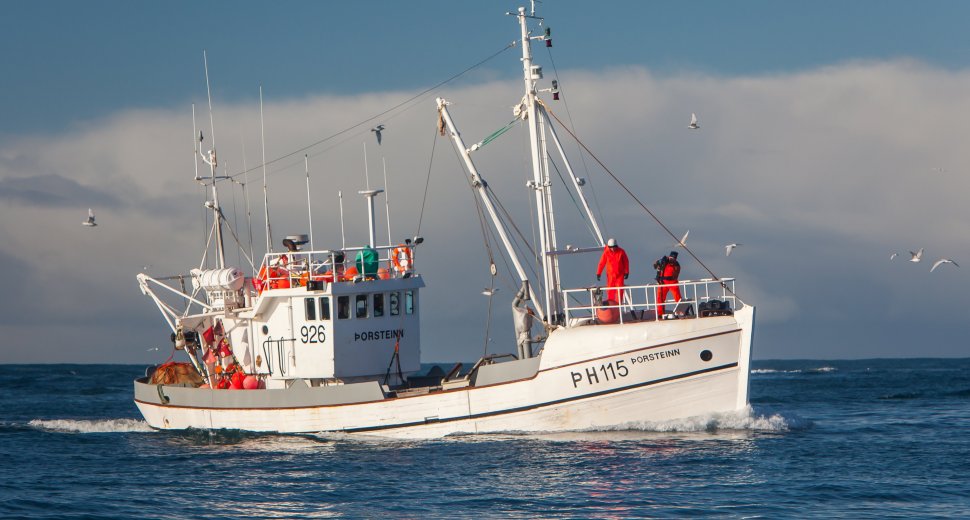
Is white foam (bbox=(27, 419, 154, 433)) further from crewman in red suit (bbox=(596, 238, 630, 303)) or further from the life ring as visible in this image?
crewman in red suit (bbox=(596, 238, 630, 303))

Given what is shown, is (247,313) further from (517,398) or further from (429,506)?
(429,506)

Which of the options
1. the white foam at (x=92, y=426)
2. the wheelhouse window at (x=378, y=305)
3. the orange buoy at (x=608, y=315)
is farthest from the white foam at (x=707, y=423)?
the white foam at (x=92, y=426)

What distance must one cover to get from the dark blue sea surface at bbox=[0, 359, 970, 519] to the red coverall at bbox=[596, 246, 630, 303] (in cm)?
303

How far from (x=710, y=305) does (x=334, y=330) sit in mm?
8557

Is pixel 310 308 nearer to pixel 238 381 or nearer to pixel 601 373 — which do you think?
pixel 238 381

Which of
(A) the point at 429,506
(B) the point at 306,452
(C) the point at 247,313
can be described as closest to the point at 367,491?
(A) the point at 429,506

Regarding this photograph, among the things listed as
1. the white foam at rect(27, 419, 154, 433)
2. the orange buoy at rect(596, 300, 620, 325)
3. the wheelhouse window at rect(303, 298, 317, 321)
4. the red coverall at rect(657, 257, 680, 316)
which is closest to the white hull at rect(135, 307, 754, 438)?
the orange buoy at rect(596, 300, 620, 325)

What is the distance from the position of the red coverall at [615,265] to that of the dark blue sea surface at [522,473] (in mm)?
3032

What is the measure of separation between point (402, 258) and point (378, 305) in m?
1.46

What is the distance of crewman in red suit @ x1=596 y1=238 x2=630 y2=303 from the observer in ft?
75.6

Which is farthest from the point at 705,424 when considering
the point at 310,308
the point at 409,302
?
the point at 310,308

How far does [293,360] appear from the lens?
26.0 meters

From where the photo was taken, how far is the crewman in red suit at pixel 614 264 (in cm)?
2305

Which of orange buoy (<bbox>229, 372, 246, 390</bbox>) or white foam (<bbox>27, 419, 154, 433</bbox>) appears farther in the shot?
white foam (<bbox>27, 419, 154, 433</bbox>)
